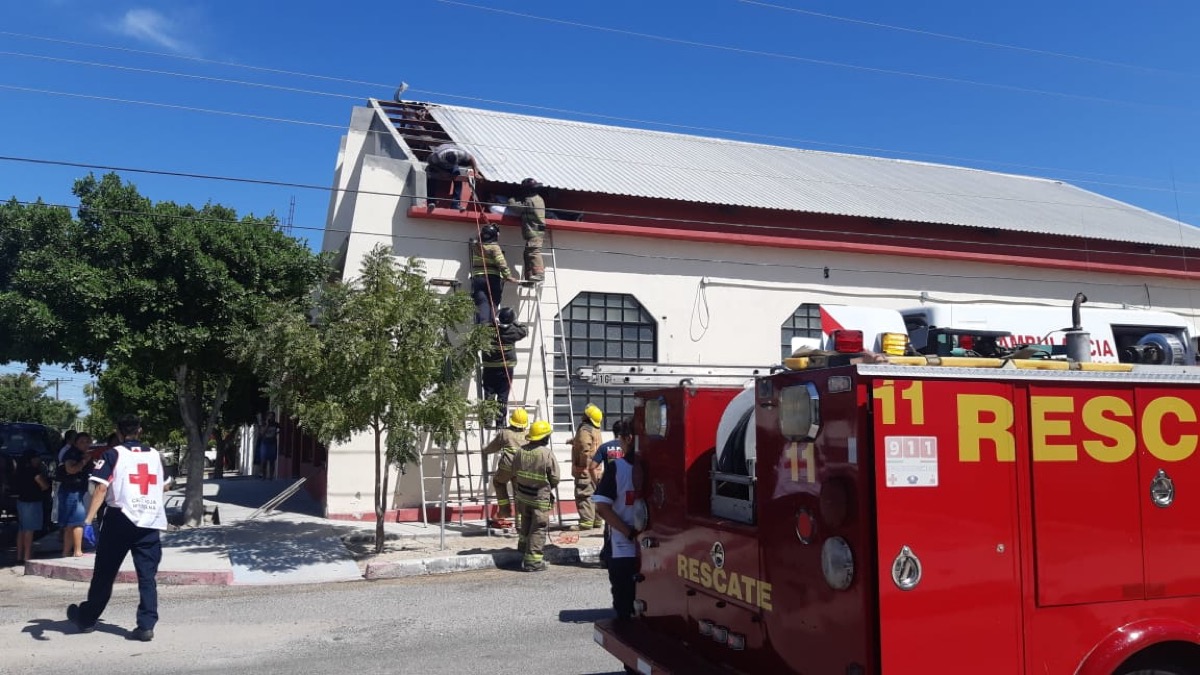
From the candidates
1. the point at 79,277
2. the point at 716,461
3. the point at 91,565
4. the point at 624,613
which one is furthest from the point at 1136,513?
the point at 79,277

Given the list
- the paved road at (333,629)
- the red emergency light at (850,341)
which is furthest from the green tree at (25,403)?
the red emergency light at (850,341)

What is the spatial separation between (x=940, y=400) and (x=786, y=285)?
14380 millimetres

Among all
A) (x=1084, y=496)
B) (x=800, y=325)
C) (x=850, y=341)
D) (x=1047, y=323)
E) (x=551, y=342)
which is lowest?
(x=1084, y=496)

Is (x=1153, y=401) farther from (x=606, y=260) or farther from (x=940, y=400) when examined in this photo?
(x=606, y=260)

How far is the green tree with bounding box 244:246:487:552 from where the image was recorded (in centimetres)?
1104

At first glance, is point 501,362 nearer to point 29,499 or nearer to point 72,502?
point 72,502

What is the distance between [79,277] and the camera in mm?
11703

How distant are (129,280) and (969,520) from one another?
1137cm

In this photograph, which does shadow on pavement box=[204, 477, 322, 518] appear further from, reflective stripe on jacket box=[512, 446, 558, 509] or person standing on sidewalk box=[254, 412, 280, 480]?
reflective stripe on jacket box=[512, 446, 558, 509]

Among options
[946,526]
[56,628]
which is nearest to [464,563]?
[56,628]

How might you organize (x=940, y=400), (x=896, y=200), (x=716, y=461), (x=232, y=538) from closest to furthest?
(x=940, y=400) < (x=716, y=461) < (x=232, y=538) < (x=896, y=200)

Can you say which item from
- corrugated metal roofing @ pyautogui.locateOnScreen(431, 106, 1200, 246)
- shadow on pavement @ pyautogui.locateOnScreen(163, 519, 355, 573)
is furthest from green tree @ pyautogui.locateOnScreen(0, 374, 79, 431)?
shadow on pavement @ pyautogui.locateOnScreen(163, 519, 355, 573)

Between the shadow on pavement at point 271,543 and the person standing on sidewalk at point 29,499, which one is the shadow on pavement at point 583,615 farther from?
the person standing on sidewalk at point 29,499

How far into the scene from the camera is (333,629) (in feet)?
27.5
